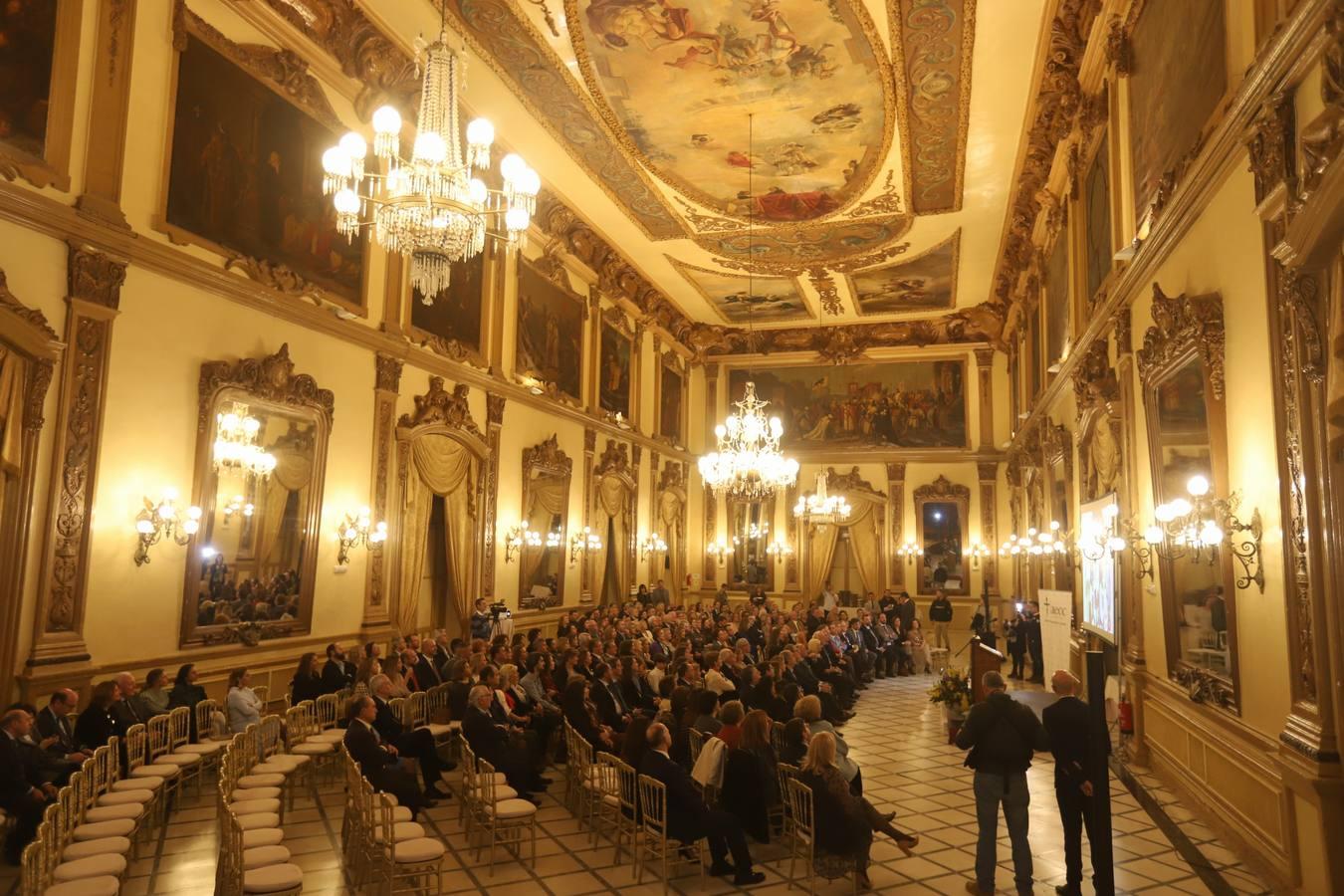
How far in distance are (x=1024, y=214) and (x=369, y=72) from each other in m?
11.1

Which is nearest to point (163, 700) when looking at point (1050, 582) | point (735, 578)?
point (1050, 582)

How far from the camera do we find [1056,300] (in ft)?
47.3

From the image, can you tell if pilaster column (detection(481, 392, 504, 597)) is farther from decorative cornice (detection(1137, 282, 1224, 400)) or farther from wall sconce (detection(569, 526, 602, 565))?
decorative cornice (detection(1137, 282, 1224, 400))

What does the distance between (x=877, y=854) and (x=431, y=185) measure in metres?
5.87

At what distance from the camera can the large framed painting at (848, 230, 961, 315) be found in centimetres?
1912

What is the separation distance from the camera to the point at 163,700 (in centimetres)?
792

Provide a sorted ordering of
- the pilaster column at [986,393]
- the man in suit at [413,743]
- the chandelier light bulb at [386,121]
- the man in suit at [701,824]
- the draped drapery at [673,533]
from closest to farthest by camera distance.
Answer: the man in suit at [701,824], the chandelier light bulb at [386,121], the man in suit at [413,743], the draped drapery at [673,533], the pilaster column at [986,393]

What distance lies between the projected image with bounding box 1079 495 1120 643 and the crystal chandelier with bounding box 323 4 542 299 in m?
7.28

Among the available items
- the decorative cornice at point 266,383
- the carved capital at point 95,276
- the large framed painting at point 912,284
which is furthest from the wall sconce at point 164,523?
the large framed painting at point 912,284

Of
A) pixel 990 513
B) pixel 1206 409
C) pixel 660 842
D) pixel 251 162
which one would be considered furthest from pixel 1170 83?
pixel 990 513

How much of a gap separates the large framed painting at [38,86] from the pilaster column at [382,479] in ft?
15.1

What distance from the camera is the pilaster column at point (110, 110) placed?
786 cm

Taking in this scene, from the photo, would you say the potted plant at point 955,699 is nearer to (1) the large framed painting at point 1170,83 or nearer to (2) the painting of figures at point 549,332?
(1) the large framed painting at point 1170,83

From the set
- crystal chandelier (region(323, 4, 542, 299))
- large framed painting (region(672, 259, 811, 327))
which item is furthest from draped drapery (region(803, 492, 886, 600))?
crystal chandelier (region(323, 4, 542, 299))
